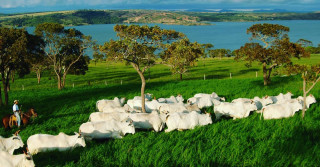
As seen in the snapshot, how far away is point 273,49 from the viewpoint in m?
25.8

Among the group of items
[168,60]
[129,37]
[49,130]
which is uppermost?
[129,37]

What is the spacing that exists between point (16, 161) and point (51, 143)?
194 cm

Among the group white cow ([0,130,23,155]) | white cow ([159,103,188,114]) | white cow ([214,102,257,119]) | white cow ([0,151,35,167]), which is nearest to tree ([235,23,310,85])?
white cow ([214,102,257,119])

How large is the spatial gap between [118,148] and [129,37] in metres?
6.98

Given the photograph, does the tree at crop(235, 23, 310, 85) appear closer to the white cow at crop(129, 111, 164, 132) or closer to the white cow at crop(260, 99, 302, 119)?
the white cow at crop(260, 99, 302, 119)

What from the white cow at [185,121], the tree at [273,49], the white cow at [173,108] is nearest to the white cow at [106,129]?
the white cow at [185,121]

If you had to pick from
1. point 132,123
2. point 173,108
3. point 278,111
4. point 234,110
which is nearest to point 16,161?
point 132,123

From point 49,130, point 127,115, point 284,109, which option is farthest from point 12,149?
point 284,109

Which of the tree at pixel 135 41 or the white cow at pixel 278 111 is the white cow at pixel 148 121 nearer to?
the tree at pixel 135 41

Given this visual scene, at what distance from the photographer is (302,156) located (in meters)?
9.50

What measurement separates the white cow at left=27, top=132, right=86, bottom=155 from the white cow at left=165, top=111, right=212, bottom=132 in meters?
4.40

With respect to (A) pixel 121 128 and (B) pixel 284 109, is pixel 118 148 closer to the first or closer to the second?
(A) pixel 121 128

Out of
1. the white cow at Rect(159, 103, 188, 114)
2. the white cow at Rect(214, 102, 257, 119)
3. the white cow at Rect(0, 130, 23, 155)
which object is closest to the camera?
the white cow at Rect(0, 130, 23, 155)

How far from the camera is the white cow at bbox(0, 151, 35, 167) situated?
8914 mm
